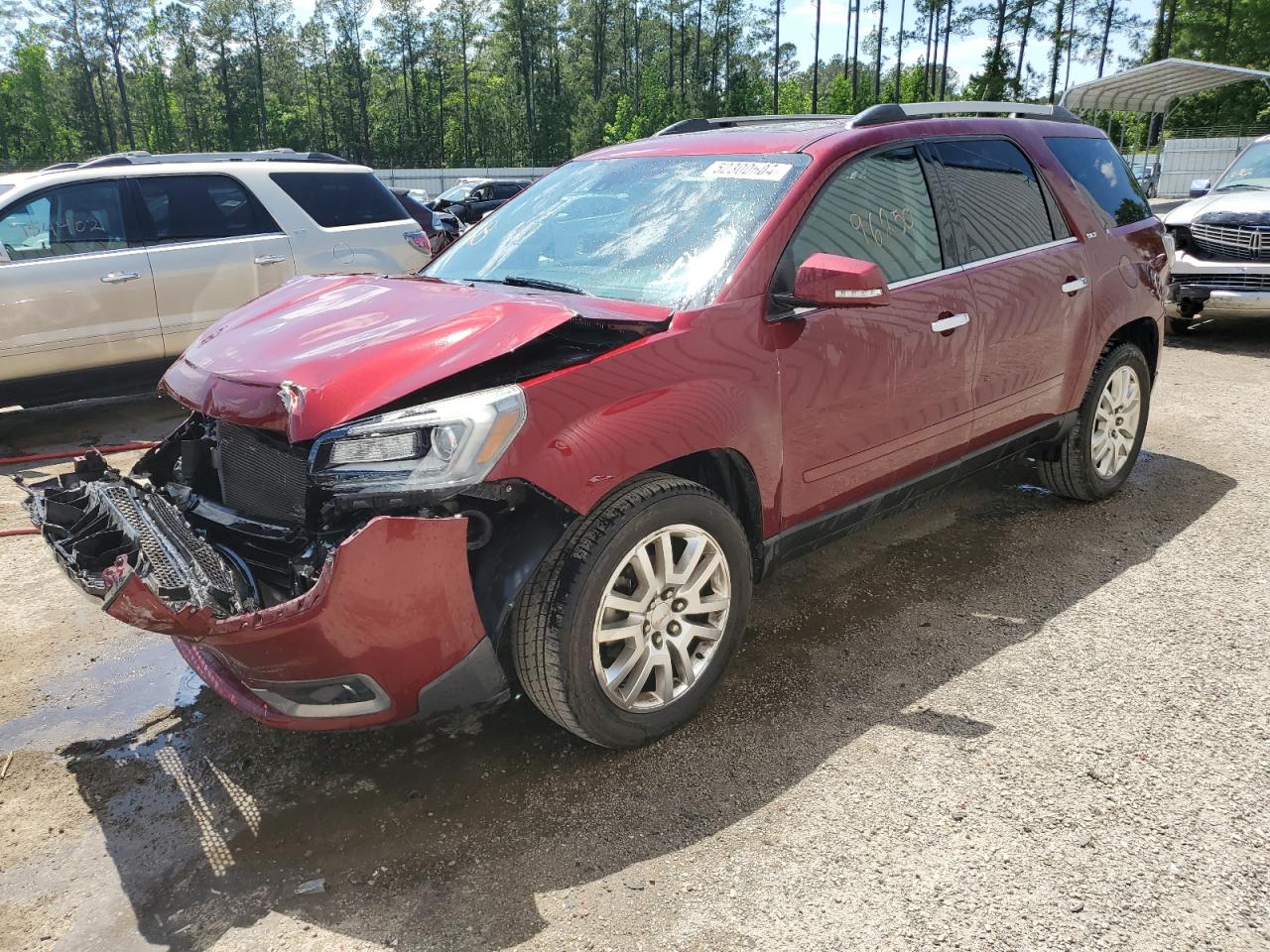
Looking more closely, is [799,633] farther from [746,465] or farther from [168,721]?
[168,721]

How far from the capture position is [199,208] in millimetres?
7211

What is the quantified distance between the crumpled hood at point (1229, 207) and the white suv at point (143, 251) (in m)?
7.51

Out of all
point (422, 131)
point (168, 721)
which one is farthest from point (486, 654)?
point (422, 131)

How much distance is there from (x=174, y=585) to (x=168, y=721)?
3.75 feet

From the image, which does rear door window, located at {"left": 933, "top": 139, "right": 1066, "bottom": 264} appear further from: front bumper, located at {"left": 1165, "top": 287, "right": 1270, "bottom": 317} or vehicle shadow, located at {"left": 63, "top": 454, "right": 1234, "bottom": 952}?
front bumper, located at {"left": 1165, "top": 287, "right": 1270, "bottom": 317}

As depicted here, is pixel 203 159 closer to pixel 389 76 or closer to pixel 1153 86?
pixel 1153 86

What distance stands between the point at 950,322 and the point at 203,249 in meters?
5.66

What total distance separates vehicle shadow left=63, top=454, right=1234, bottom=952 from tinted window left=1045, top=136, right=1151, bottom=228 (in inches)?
73.5

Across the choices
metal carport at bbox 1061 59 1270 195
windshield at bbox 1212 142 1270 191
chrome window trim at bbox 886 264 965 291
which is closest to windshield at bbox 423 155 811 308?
chrome window trim at bbox 886 264 965 291

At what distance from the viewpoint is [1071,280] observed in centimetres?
437

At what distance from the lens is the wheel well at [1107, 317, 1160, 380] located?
4.88m

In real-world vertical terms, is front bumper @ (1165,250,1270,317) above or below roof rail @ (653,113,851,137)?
below

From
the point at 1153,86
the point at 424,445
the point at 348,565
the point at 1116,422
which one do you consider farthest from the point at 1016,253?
the point at 1153,86

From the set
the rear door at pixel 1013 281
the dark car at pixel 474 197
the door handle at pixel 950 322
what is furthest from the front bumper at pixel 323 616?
the dark car at pixel 474 197
